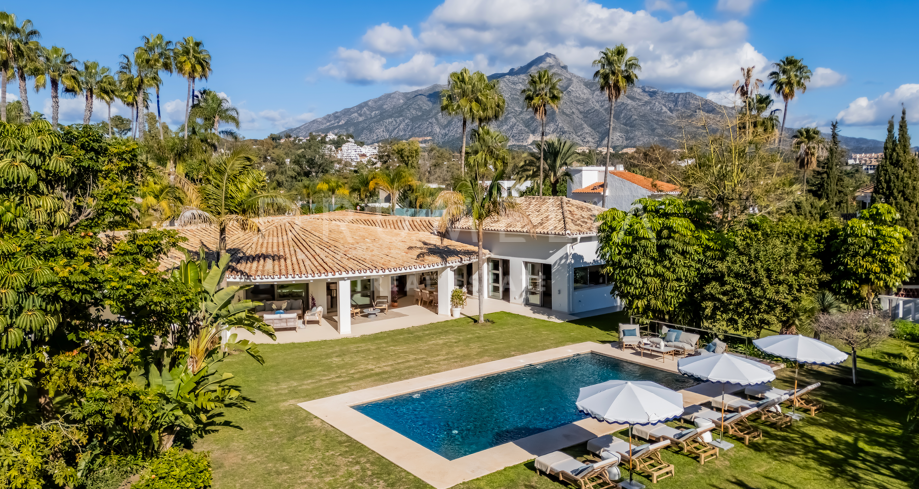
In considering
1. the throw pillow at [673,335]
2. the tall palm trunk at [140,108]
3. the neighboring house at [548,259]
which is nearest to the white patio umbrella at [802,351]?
the throw pillow at [673,335]

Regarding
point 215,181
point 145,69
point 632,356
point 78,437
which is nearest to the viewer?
point 78,437

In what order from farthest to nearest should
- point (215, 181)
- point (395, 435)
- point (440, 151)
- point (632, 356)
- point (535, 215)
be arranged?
point (440, 151) → point (535, 215) → point (632, 356) → point (215, 181) → point (395, 435)

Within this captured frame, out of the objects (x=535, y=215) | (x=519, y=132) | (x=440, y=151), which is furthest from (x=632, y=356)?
(x=519, y=132)

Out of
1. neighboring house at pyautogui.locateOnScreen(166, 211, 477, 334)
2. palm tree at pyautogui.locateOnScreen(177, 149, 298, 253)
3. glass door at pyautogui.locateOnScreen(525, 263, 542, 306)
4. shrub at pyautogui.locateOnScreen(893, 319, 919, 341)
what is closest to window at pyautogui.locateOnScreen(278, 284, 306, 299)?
neighboring house at pyautogui.locateOnScreen(166, 211, 477, 334)

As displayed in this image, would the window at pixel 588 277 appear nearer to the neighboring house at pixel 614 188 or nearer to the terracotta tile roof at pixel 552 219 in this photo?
the terracotta tile roof at pixel 552 219

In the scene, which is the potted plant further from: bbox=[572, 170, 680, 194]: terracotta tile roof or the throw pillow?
bbox=[572, 170, 680, 194]: terracotta tile roof

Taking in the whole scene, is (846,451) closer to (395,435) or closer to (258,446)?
(395,435)

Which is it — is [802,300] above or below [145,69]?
below
